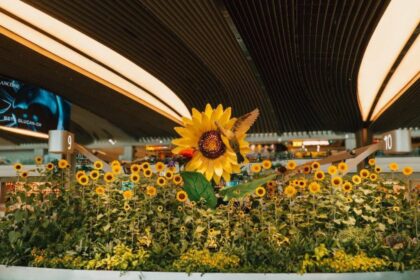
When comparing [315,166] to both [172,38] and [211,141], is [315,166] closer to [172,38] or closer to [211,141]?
[211,141]

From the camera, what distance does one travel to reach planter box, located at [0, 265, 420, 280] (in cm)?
185

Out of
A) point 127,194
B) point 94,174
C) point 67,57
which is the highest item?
point 67,57

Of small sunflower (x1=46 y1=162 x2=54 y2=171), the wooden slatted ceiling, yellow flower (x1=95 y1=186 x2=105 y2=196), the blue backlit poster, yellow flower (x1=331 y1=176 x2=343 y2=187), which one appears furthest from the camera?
the blue backlit poster

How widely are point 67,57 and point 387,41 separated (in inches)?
265

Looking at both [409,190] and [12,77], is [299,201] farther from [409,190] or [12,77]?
[12,77]

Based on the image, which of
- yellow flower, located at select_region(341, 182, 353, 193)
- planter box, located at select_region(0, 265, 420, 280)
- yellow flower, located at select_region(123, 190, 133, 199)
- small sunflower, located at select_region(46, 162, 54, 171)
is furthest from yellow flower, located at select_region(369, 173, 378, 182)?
small sunflower, located at select_region(46, 162, 54, 171)

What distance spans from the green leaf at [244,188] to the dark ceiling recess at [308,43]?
17.2ft

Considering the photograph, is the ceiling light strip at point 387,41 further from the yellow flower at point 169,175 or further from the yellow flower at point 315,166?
the yellow flower at point 169,175

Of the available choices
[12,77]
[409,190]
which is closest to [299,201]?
[409,190]

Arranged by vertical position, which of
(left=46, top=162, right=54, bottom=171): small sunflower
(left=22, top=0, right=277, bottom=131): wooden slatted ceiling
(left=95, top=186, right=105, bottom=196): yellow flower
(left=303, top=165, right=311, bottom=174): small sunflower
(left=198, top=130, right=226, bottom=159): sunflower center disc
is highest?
(left=22, top=0, right=277, bottom=131): wooden slatted ceiling

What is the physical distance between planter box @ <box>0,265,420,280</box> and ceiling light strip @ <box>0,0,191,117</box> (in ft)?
19.3

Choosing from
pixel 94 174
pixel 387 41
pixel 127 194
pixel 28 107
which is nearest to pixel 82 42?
pixel 28 107

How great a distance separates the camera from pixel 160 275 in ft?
6.24

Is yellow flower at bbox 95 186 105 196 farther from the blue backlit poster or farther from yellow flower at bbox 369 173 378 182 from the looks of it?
the blue backlit poster
